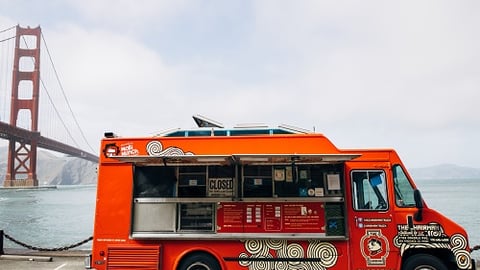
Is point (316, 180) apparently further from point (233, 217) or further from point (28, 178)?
point (28, 178)

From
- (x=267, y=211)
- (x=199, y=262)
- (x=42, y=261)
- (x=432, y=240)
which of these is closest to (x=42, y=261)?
(x=42, y=261)

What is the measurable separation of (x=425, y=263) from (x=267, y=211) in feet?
8.44

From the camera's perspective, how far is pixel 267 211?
6387 mm

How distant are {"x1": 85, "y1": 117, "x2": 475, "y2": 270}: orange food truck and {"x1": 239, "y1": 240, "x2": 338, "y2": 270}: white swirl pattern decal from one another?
2cm

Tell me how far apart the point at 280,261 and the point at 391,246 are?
5.81ft

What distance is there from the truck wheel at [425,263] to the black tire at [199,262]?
3040 millimetres

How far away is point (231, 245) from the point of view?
20.9ft

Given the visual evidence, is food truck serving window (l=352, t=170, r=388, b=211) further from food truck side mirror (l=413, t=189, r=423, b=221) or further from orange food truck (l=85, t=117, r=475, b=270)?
food truck side mirror (l=413, t=189, r=423, b=221)

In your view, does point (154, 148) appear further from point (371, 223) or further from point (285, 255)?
point (371, 223)

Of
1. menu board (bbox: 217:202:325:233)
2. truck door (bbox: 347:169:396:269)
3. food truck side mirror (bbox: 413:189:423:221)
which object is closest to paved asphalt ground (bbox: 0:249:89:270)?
menu board (bbox: 217:202:325:233)

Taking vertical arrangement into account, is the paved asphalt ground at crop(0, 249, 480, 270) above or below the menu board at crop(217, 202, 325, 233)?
below

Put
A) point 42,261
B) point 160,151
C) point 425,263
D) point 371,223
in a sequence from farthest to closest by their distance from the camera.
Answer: point 42,261 < point 160,151 < point 371,223 < point 425,263

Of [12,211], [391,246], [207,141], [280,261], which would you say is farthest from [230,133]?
[12,211]

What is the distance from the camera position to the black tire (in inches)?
251
